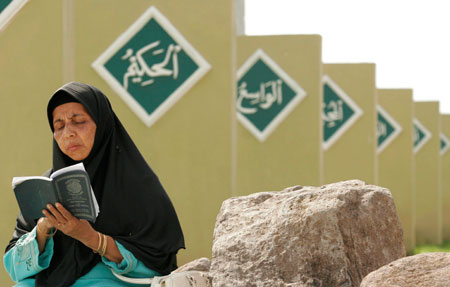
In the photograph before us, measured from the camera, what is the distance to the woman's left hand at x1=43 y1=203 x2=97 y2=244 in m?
2.49

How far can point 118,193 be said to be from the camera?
9.30 ft

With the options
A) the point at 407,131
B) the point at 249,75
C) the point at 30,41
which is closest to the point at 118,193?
the point at 30,41

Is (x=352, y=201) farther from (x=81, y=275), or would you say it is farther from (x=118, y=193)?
(x=81, y=275)

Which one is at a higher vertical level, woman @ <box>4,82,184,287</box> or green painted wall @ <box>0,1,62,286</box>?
green painted wall @ <box>0,1,62,286</box>

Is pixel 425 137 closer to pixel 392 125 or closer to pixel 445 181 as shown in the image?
pixel 392 125

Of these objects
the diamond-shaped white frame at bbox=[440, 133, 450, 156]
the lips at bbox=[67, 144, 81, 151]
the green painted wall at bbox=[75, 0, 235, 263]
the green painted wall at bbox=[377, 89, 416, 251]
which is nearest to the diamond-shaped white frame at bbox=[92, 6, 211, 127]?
the green painted wall at bbox=[75, 0, 235, 263]

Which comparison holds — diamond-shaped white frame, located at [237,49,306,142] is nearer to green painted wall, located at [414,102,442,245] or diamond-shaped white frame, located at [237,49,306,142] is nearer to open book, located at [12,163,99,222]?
open book, located at [12,163,99,222]

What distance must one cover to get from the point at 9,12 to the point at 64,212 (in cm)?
391

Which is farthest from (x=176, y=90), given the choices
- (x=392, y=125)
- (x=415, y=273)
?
(x=392, y=125)

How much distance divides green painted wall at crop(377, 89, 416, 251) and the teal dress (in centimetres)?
1113

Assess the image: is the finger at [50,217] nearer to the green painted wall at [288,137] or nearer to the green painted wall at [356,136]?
the green painted wall at [288,137]

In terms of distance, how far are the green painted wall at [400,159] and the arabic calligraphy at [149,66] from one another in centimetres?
783

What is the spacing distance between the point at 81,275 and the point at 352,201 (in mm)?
1127

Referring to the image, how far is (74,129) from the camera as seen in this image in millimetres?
2764
